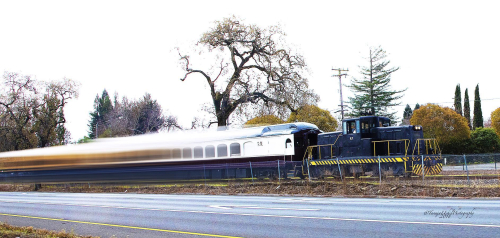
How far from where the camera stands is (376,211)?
1329 centimetres

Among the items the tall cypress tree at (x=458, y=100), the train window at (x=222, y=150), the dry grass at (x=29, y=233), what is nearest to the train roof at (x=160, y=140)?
the train window at (x=222, y=150)

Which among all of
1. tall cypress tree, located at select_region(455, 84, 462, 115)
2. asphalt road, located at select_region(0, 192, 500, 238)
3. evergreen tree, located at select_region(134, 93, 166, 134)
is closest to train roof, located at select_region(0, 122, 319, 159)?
asphalt road, located at select_region(0, 192, 500, 238)

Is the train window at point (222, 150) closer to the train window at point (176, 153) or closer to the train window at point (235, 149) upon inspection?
the train window at point (235, 149)

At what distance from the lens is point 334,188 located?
22562 mm

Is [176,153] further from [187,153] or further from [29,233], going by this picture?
[29,233]

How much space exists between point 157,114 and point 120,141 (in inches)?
1282

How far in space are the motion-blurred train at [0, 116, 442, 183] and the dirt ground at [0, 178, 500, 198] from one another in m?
1.19

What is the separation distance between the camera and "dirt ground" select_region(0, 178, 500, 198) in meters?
18.7

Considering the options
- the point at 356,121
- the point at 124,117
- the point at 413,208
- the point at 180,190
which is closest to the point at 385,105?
the point at 124,117

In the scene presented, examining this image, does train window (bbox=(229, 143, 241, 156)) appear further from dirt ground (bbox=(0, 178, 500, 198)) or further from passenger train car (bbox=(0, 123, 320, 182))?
dirt ground (bbox=(0, 178, 500, 198))

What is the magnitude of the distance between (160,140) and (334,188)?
37.9 feet

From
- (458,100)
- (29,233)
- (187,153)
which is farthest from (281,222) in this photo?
(458,100)

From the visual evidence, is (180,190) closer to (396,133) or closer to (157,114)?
(396,133)

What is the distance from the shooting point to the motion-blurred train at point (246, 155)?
26.1 meters
